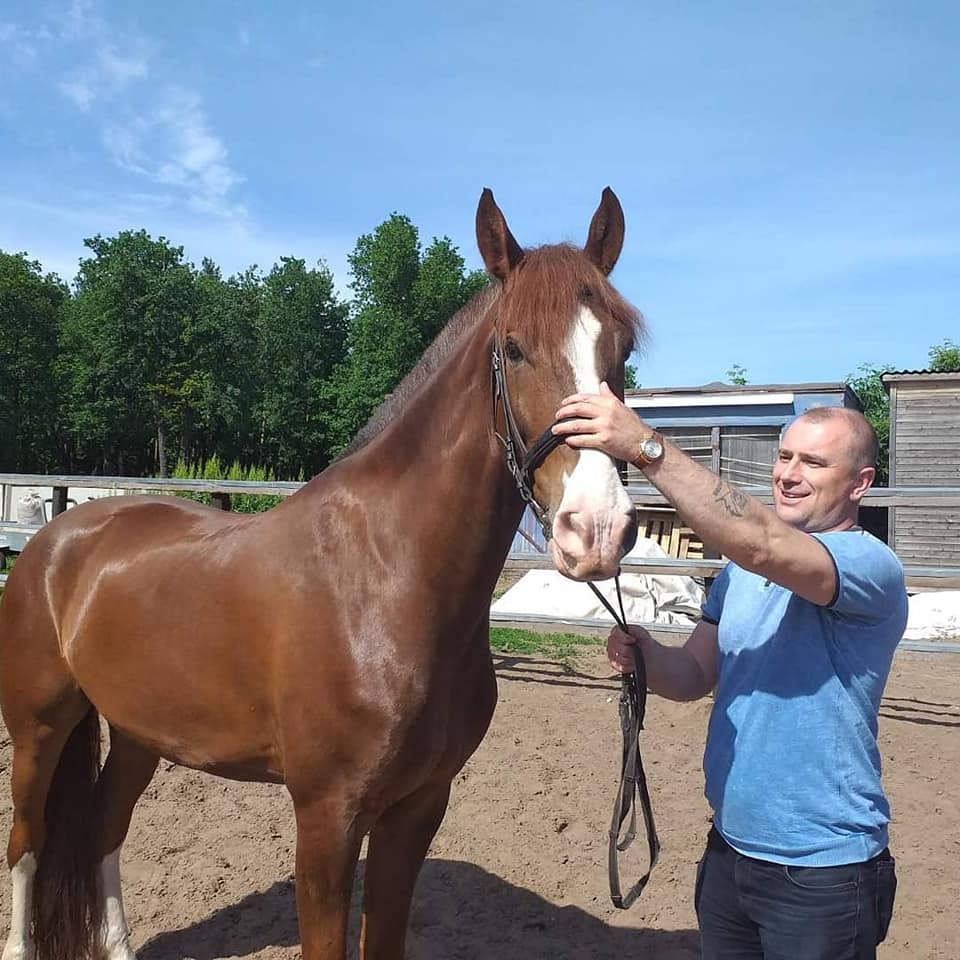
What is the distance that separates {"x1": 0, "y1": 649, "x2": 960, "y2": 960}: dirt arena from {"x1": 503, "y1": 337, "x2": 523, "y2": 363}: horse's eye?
92.4 inches

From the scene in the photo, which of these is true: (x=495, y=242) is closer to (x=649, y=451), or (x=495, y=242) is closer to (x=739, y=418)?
(x=649, y=451)

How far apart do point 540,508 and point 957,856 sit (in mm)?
3244

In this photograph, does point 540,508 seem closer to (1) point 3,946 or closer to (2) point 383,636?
(2) point 383,636

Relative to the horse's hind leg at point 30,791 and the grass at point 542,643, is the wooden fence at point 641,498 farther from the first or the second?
the horse's hind leg at point 30,791

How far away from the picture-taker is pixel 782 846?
4.94 feet

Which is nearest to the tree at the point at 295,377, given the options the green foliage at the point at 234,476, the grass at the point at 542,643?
the green foliage at the point at 234,476

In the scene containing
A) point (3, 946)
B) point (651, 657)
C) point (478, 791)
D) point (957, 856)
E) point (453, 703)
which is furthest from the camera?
point (478, 791)

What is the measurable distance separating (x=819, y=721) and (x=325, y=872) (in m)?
1.24

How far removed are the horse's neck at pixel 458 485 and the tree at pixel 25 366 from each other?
36.5 meters

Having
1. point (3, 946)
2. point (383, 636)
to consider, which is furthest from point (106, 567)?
point (3, 946)

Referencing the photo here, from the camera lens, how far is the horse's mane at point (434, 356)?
6.76ft

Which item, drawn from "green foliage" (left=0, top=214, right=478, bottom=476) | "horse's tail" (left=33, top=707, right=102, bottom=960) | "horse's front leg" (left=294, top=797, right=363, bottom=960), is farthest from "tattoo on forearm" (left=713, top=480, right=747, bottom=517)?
"green foliage" (left=0, top=214, right=478, bottom=476)

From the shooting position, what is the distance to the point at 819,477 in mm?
1548

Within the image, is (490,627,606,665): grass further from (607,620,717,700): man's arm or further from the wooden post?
(607,620,717,700): man's arm
